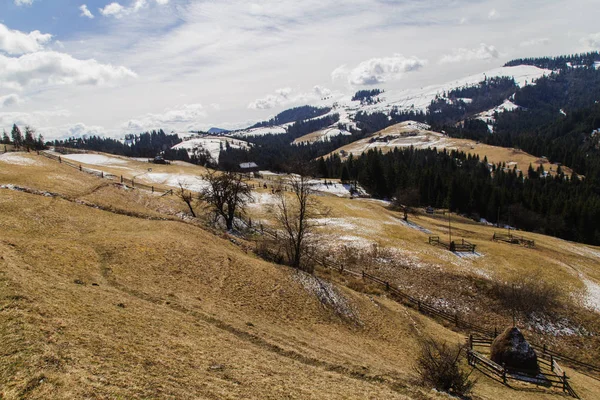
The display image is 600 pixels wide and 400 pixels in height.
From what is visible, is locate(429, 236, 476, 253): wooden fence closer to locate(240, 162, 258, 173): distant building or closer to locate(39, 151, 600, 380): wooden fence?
locate(39, 151, 600, 380): wooden fence

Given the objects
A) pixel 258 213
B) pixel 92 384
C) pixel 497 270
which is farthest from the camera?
pixel 258 213

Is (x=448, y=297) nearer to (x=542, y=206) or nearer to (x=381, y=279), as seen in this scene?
(x=381, y=279)

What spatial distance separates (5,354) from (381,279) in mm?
38024

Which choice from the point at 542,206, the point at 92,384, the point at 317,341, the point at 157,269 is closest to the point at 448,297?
the point at 317,341

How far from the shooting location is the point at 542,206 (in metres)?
116

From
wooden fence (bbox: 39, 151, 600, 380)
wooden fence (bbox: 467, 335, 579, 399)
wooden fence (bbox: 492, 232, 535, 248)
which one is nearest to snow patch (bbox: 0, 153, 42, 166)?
wooden fence (bbox: 39, 151, 600, 380)

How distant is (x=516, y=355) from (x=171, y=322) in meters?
26.5

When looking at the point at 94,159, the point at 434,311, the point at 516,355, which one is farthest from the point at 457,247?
the point at 94,159

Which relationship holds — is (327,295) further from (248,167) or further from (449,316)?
(248,167)

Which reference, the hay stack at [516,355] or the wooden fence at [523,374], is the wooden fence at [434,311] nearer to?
the wooden fence at [523,374]

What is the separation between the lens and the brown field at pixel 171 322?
11.0m

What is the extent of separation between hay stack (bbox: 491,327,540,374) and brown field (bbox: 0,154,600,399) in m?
1.90

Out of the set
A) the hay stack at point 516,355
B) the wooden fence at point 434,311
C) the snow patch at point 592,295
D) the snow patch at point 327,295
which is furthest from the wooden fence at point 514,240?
the snow patch at point 327,295

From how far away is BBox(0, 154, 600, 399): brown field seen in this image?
1096 centimetres
